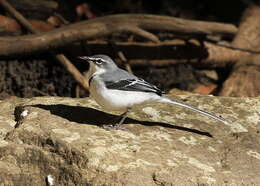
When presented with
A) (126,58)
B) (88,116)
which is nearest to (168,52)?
(126,58)

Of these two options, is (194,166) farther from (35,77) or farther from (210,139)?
(35,77)

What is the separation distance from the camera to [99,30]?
8.55 metres

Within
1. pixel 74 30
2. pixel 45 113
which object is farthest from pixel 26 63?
pixel 45 113

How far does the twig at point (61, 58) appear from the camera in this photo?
836cm

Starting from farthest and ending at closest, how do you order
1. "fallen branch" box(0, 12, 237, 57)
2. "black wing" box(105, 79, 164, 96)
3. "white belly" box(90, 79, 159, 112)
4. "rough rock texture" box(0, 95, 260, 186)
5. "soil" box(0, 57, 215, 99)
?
"soil" box(0, 57, 215, 99) → "fallen branch" box(0, 12, 237, 57) → "black wing" box(105, 79, 164, 96) → "white belly" box(90, 79, 159, 112) → "rough rock texture" box(0, 95, 260, 186)

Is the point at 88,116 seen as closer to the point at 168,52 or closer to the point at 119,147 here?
the point at 119,147

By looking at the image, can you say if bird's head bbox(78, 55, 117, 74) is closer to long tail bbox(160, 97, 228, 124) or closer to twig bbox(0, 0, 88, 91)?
long tail bbox(160, 97, 228, 124)

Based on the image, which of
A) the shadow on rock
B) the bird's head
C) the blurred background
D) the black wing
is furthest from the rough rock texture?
the blurred background

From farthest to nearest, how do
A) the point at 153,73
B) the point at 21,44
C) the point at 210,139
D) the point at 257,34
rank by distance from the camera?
the point at 257,34 < the point at 153,73 < the point at 21,44 < the point at 210,139

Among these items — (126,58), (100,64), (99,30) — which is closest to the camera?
(100,64)

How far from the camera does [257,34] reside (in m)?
10.7

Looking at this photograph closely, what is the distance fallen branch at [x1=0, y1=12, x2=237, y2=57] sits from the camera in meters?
7.99

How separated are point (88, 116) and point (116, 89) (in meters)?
0.58

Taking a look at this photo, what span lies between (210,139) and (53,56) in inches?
156
